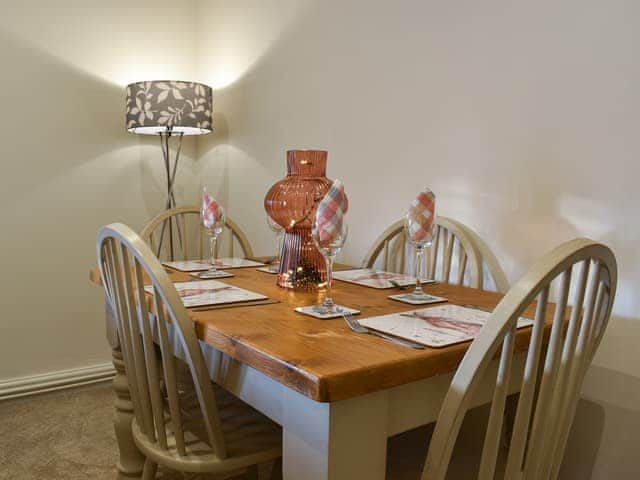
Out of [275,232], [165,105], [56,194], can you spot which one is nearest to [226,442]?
[275,232]

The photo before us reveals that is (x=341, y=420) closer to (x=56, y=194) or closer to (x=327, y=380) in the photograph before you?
(x=327, y=380)

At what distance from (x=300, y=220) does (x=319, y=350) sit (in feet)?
2.08

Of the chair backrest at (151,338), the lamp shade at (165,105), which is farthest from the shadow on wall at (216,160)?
the chair backrest at (151,338)

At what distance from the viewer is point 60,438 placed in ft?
7.11

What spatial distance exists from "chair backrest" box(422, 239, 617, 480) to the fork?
0.55 feet

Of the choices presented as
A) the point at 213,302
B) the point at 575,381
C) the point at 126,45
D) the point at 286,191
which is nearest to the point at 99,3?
the point at 126,45

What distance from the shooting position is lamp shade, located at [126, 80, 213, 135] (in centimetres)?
254

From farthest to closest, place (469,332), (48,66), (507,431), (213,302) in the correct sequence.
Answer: (48,66) → (507,431) → (213,302) → (469,332)

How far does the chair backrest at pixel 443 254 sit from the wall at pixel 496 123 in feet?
0.25

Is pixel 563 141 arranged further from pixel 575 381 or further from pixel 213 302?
pixel 213 302

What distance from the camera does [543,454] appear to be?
86 centimetres

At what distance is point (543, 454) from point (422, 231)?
2.01ft

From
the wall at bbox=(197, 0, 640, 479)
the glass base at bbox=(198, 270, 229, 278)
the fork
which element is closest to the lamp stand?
the wall at bbox=(197, 0, 640, 479)

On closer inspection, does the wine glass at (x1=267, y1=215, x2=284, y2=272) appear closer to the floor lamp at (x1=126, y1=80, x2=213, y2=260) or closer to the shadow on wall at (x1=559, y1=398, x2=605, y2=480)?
the floor lamp at (x1=126, y1=80, x2=213, y2=260)
